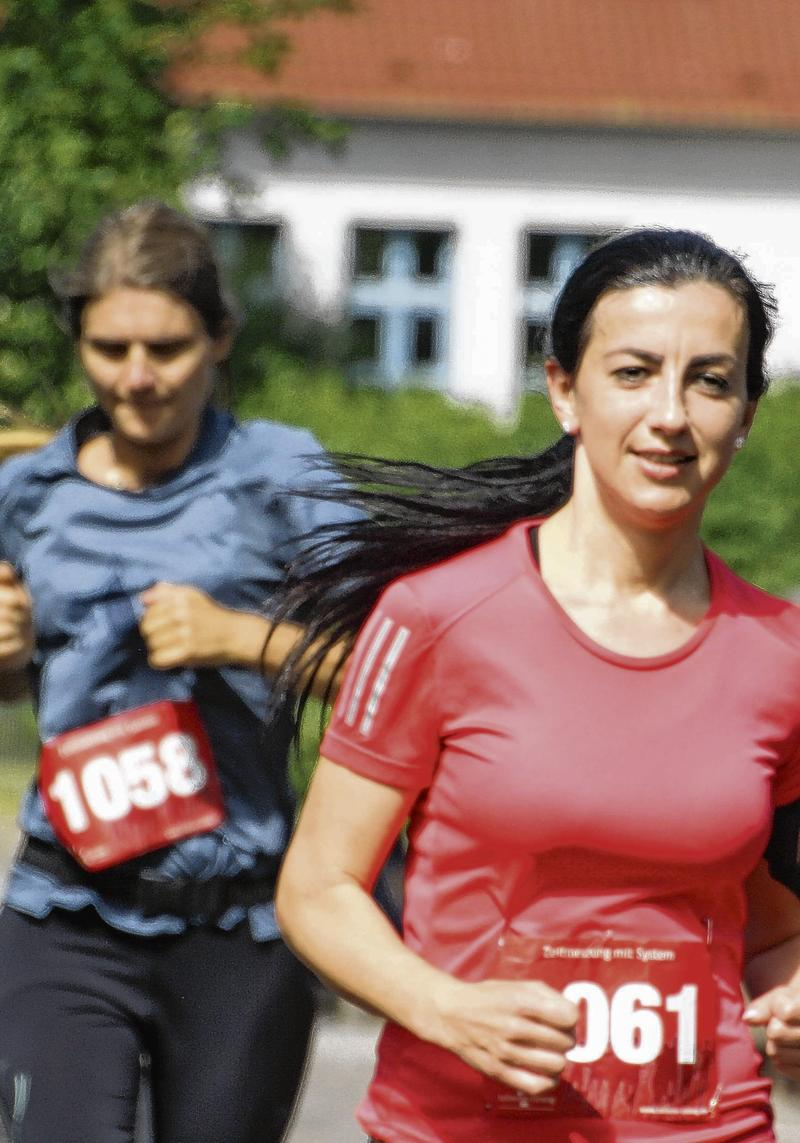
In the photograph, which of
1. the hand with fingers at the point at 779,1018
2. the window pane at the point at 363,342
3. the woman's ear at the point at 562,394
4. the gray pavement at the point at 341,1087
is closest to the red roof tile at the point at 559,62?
the window pane at the point at 363,342

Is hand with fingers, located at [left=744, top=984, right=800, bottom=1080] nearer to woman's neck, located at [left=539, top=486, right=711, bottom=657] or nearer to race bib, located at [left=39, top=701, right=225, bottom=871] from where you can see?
woman's neck, located at [left=539, top=486, right=711, bottom=657]

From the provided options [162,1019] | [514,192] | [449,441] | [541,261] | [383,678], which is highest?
[514,192]

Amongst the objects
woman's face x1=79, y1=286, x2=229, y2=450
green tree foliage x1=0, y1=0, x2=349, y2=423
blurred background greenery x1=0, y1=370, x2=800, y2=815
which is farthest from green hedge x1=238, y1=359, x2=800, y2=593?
woman's face x1=79, y1=286, x2=229, y2=450

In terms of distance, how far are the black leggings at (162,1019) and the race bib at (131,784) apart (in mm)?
124

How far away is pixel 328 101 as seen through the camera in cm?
2525

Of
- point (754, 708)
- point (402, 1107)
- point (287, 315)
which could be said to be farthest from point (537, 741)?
point (287, 315)

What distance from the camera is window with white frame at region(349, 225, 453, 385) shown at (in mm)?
26062

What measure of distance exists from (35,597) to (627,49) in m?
23.3

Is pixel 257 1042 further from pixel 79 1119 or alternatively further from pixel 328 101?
pixel 328 101

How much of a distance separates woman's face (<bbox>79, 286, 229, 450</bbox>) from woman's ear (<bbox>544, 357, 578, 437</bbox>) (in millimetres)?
1097

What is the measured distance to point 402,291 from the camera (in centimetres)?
2631

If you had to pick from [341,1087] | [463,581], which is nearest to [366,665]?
[463,581]

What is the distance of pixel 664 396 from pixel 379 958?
24.9 inches

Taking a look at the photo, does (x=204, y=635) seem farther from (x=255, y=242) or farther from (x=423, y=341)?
(x=423, y=341)
